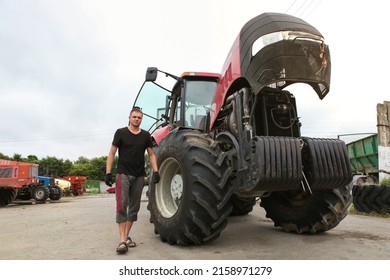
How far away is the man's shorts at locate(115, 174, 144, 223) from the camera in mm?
4285

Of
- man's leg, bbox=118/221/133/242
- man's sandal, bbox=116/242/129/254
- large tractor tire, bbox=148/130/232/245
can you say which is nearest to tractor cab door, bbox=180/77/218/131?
large tractor tire, bbox=148/130/232/245

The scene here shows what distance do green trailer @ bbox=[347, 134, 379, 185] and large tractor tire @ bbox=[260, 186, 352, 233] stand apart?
29.8 ft

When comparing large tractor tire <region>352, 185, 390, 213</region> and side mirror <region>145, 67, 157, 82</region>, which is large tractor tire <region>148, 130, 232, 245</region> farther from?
large tractor tire <region>352, 185, 390, 213</region>

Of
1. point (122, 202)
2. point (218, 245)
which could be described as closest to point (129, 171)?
point (122, 202)

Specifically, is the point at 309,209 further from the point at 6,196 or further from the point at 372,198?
the point at 6,196

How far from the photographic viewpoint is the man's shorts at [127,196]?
429 cm

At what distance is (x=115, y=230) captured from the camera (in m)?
5.75

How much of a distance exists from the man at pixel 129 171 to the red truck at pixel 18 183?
37.8 feet

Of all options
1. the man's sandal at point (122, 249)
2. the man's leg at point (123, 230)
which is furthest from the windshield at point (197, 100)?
the man's sandal at point (122, 249)

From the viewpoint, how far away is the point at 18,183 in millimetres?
14477

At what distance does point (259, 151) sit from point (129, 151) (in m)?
1.70

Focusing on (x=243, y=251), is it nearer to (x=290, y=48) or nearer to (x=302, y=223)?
(x=302, y=223)
